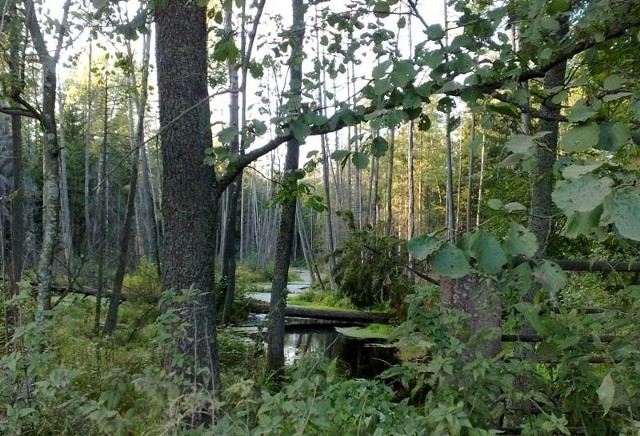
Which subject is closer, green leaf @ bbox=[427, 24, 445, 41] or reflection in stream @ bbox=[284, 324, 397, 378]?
green leaf @ bbox=[427, 24, 445, 41]

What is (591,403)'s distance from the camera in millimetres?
1955

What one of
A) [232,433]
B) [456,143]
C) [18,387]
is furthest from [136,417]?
[456,143]

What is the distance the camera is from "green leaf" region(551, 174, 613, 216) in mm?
656

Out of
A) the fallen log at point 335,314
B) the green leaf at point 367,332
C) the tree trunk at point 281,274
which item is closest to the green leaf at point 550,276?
the tree trunk at point 281,274

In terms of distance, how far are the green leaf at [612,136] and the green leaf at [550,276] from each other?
0.76 feet

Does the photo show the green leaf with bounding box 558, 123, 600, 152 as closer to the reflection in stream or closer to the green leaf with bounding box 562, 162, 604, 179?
the green leaf with bounding box 562, 162, 604, 179

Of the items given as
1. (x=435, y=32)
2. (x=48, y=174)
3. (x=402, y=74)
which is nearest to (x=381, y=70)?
(x=402, y=74)

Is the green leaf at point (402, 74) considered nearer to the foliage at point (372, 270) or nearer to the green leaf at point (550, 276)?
the green leaf at point (550, 276)

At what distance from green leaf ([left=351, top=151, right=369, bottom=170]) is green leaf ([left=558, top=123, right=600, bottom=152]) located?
771 millimetres

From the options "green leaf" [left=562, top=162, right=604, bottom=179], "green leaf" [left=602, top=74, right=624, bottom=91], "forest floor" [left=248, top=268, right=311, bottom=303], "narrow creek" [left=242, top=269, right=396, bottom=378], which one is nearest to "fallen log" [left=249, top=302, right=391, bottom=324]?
"narrow creek" [left=242, top=269, right=396, bottom=378]

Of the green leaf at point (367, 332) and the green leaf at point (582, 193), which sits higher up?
the green leaf at point (582, 193)

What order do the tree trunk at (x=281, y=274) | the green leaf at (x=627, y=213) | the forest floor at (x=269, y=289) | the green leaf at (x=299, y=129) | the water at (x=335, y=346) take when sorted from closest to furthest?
the green leaf at (x=627, y=213) → the green leaf at (x=299, y=129) → the tree trunk at (x=281, y=274) → the water at (x=335, y=346) → the forest floor at (x=269, y=289)

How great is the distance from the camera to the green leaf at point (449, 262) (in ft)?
2.64

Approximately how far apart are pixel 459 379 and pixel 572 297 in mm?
5533
